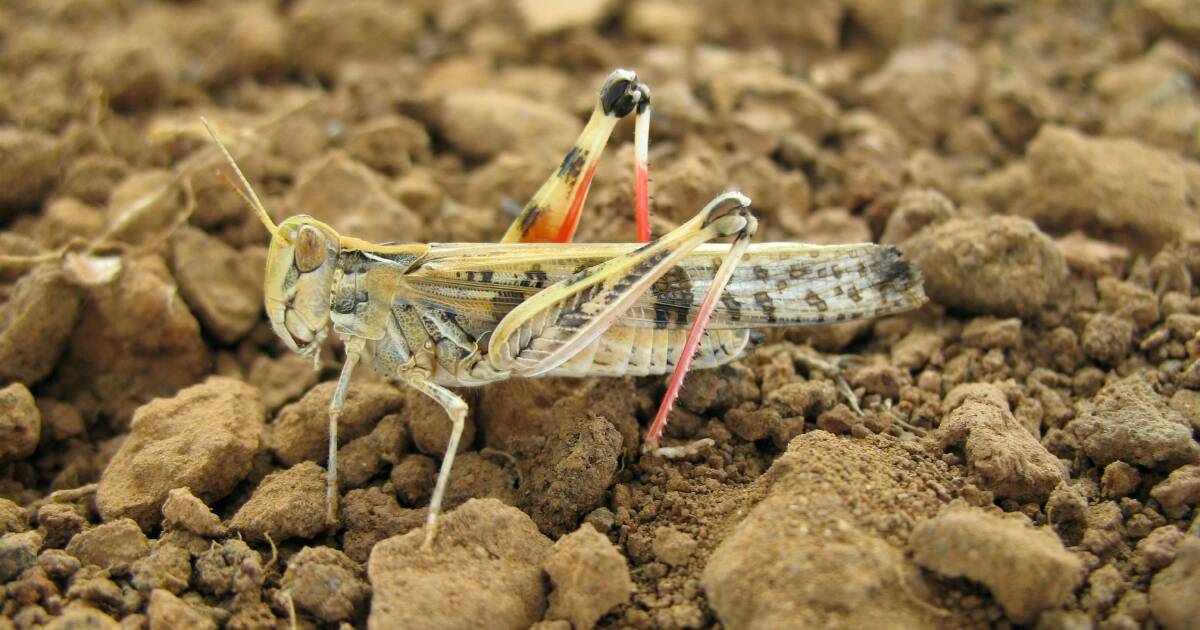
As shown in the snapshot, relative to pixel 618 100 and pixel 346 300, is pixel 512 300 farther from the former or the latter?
pixel 618 100

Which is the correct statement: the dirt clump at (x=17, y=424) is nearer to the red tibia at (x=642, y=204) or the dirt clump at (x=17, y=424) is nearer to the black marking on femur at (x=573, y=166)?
the black marking on femur at (x=573, y=166)

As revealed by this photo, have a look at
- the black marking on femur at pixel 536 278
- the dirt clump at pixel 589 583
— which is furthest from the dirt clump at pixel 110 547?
the black marking on femur at pixel 536 278

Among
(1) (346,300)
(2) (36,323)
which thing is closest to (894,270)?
(1) (346,300)

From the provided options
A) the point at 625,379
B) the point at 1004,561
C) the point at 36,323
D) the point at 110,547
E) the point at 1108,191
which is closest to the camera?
the point at 1004,561

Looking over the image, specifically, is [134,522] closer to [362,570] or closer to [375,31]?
[362,570]

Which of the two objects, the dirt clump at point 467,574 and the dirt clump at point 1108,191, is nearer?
the dirt clump at point 467,574
